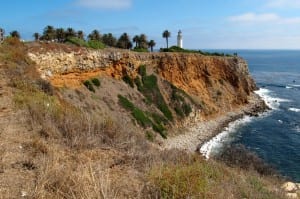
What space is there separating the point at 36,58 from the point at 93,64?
29.2 ft

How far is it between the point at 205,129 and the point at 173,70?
1121 centimetres

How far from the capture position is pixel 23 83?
1684cm

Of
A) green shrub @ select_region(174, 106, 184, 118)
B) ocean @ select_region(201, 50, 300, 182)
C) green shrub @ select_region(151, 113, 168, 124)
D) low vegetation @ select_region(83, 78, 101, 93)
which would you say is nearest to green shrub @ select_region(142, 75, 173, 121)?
green shrub @ select_region(151, 113, 168, 124)

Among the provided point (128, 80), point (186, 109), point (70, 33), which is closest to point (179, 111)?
point (186, 109)

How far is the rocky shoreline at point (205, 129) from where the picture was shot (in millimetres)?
39534

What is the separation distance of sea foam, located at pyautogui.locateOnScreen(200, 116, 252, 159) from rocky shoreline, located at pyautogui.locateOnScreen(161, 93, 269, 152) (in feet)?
1.92

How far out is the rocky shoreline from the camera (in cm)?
3953

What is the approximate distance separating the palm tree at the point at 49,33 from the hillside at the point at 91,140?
17097mm

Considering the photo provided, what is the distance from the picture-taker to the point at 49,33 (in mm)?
56000

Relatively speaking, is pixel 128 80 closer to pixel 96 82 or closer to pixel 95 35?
pixel 96 82

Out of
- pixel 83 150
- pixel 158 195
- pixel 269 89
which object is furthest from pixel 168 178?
pixel 269 89

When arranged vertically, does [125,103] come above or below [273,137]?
above

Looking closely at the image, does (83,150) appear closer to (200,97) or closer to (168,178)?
(168,178)

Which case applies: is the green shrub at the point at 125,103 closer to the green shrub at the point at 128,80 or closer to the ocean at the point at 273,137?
the green shrub at the point at 128,80
